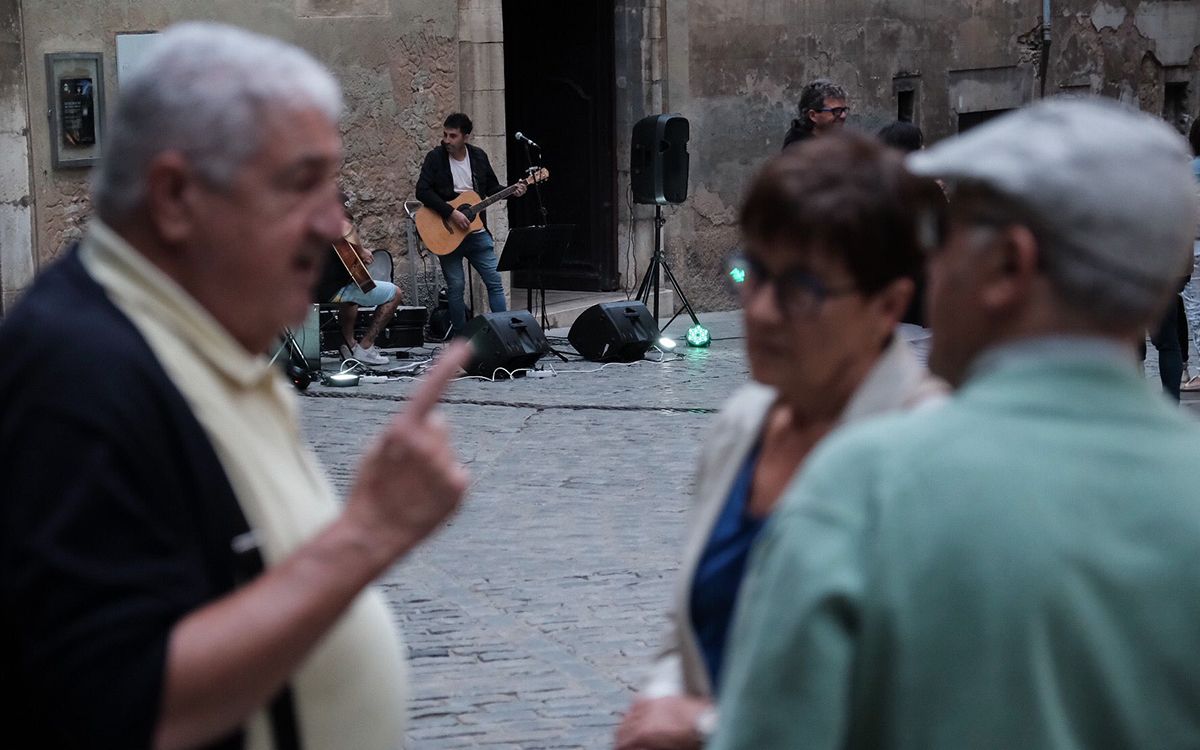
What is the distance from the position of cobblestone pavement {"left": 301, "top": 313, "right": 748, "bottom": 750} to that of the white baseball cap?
11.1ft

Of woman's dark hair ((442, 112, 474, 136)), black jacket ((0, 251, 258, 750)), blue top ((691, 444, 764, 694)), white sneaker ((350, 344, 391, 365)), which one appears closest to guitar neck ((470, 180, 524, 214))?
woman's dark hair ((442, 112, 474, 136))

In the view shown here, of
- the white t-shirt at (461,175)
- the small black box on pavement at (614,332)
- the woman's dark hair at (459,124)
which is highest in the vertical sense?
the woman's dark hair at (459,124)

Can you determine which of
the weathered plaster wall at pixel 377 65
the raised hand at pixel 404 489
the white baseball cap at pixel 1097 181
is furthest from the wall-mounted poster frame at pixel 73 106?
the white baseball cap at pixel 1097 181

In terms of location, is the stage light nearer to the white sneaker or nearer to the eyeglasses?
the white sneaker

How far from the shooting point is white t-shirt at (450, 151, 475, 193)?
14.0 metres

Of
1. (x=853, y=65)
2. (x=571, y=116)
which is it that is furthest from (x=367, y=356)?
(x=853, y=65)

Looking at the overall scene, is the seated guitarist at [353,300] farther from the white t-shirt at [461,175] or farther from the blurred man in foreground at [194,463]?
the blurred man in foreground at [194,463]

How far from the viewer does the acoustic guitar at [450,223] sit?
13.9 m

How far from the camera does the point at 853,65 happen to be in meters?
18.1

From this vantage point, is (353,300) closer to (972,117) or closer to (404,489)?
(972,117)

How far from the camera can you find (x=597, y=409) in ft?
35.5

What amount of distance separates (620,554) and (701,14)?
11.0 m

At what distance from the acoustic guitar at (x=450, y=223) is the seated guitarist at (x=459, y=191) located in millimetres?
43

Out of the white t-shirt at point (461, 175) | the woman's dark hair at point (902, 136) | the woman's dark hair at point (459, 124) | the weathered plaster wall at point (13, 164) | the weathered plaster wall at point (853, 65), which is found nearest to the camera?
the woman's dark hair at point (902, 136)
